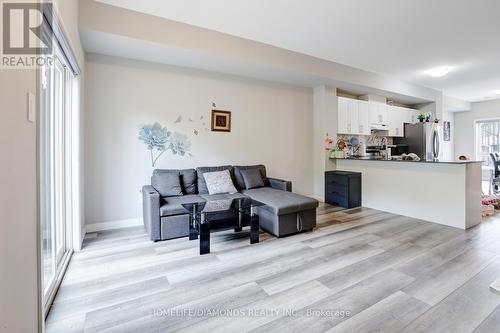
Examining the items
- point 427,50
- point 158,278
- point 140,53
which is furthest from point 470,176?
point 140,53

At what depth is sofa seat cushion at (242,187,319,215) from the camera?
3.11m

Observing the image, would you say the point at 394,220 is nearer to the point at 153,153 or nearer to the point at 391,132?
the point at 391,132

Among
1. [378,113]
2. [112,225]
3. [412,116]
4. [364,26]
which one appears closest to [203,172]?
[112,225]

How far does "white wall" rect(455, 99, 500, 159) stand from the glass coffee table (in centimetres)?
879

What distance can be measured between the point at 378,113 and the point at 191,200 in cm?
496

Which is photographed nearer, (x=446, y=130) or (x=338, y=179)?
(x=338, y=179)

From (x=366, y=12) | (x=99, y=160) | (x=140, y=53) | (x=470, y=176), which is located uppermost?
(x=366, y=12)

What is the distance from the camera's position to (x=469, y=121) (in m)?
8.27

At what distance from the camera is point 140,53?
132 inches

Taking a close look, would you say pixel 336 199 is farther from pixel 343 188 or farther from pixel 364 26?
pixel 364 26

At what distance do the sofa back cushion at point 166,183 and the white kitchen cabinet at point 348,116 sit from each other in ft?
→ 12.1

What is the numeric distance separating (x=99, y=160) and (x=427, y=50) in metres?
5.27

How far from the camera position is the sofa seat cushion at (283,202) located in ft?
10.2

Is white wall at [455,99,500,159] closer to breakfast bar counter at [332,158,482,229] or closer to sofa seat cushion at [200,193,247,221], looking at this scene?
breakfast bar counter at [332,158,482,229]
